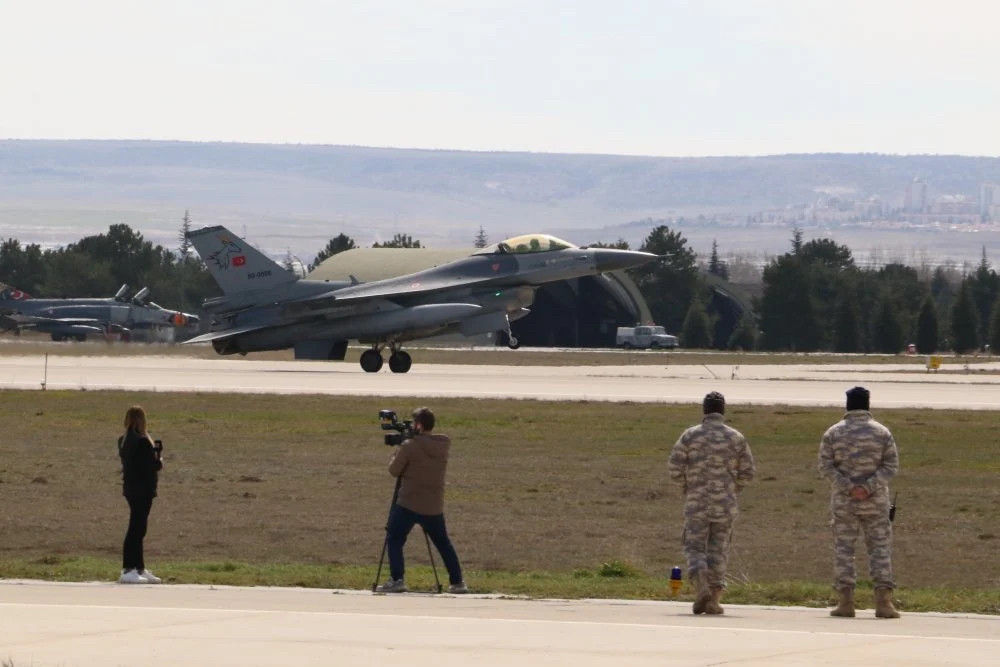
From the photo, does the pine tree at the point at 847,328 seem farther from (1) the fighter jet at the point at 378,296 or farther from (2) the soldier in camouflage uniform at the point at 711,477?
(2) the soldier in camouflage uniform at the point at 711,477

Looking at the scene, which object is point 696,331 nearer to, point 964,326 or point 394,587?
point 964,326

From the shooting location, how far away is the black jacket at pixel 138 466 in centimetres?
1474

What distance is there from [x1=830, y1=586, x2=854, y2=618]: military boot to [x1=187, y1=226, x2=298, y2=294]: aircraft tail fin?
41.2m

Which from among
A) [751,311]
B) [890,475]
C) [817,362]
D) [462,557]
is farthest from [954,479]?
[751,311]

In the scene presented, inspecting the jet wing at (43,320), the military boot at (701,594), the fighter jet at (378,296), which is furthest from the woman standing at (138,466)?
the jet wing at (43,320)

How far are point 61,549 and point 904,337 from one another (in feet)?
289

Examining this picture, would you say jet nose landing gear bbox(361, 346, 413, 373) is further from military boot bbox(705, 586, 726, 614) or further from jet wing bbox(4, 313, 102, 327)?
military boot bbox(705, 586, 726, 614)

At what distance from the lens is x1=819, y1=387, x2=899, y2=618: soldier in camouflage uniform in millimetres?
12977

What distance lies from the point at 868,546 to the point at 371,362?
139 ft

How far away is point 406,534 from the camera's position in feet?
46.0

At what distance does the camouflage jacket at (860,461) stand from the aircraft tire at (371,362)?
42.1 m

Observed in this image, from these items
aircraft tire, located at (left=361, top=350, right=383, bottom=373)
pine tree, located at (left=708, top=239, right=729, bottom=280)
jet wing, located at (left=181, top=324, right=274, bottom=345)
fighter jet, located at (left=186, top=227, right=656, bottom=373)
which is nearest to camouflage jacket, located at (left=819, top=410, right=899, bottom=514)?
fighter jet, located at (left=186, top=227, right=656, bottom=373)

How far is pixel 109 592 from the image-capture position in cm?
1362

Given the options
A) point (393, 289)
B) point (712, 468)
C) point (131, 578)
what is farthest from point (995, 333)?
point (131, 578)
